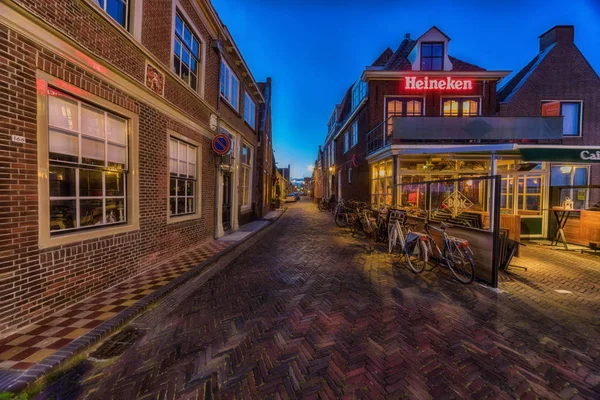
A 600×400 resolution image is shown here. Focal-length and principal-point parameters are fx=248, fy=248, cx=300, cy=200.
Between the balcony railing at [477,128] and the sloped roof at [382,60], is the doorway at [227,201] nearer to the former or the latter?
the balcony railing at [477,128]

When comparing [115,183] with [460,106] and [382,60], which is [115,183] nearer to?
[460,106]

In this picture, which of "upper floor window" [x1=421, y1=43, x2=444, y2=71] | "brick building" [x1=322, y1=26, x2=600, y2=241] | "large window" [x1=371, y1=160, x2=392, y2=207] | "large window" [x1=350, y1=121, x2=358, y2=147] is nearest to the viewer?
"brick building" [x1=322, y1=26, x2=600, y2=241]

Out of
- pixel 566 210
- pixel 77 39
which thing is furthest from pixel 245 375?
pixel 566 210

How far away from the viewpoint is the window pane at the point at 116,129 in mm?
4440

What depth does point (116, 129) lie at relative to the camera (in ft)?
15.1

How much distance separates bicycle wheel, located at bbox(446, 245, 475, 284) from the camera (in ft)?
16.0

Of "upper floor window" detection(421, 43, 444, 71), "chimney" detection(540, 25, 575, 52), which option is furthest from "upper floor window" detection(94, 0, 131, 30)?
"chimney" detection(540, 25, 575, 52)

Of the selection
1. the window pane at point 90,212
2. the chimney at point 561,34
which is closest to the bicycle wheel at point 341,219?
the window pane at point 90,212

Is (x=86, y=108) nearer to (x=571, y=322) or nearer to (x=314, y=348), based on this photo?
(x=314, y=348)

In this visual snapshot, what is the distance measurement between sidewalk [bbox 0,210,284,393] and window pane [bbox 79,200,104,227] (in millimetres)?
1206

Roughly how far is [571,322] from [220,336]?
4.75 meters

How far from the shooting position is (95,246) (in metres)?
4.10

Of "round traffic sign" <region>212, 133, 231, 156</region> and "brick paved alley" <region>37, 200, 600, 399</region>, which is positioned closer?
"brick paved alley" <region>37, 200, 600, 399</region>

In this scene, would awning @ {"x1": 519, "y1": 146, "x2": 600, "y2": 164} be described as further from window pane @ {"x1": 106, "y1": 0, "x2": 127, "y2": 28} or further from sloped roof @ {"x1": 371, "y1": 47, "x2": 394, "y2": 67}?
sloped roof @ {"x1": 371, "y1": 47, "x2": 394, "y2": 67}
